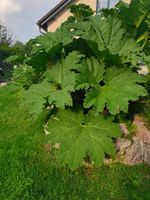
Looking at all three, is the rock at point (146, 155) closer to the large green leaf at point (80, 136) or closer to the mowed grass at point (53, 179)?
the mowed grass at point (53, 179)

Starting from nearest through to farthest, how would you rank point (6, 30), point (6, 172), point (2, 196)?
point (2, 196)
point (6, 172)
point (6, 30)

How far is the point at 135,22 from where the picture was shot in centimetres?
634

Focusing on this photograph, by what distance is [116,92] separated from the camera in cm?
531

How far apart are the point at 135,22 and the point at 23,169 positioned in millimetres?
2680

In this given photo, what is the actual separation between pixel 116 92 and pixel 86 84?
0.38 meters

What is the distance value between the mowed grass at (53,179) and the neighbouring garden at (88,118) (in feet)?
0.04

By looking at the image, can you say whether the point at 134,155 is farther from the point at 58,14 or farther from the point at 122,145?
the point at 58,14

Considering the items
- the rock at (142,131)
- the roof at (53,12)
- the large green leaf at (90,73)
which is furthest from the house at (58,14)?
the large green leaf at (90,73)

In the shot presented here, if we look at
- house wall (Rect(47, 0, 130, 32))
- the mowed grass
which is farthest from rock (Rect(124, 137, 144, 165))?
house wall (Rect(47, 0, 130, 32))

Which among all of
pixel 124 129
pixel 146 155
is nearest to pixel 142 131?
pixel 124 129

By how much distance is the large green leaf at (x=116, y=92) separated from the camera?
5168mm

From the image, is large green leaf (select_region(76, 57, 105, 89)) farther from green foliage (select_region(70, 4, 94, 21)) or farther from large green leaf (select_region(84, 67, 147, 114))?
green foliage (select_region(70, 4, 94, 21))

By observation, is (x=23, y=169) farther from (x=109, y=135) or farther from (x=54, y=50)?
(x=54, y=50)

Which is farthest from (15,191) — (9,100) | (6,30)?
(6,30)
